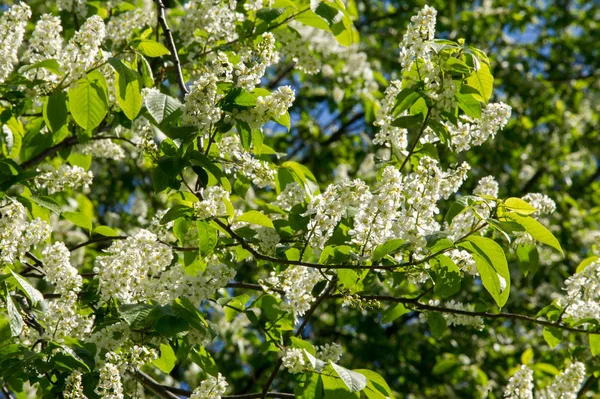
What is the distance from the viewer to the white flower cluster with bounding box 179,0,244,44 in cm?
424

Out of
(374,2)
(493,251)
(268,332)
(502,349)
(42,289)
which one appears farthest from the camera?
(374,2)

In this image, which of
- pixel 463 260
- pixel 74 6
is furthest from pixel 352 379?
Answer: pixel 74 6

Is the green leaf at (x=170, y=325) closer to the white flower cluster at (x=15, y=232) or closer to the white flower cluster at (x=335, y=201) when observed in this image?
the white flower cluster at (x=335, y=201)

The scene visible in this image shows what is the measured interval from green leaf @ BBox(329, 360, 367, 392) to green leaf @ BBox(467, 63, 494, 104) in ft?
3.93

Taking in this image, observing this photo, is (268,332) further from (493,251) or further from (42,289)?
(42,289)

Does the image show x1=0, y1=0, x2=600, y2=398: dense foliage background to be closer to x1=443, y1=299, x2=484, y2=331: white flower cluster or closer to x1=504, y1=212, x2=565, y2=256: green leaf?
x1=443, y1=299, x2=484, y2=331: white flower cluster

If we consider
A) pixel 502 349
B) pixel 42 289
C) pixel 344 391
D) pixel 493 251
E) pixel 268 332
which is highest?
pixel 493 251

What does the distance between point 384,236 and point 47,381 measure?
4.62ft

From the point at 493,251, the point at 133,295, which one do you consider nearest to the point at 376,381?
the point at 493,251

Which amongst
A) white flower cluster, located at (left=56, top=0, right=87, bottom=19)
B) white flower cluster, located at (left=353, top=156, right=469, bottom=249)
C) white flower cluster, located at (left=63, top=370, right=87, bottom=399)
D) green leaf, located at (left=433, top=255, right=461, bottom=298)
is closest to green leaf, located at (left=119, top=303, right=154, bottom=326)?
white flower cluster, located at (left=63, top=370, right=87, bottom=399)

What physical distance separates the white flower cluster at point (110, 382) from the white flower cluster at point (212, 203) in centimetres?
65

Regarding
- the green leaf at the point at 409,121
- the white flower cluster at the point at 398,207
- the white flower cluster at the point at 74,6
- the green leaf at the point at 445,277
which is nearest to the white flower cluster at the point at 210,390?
the white flower cluster at the point at 398,207

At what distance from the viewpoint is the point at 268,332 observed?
3.52 metres

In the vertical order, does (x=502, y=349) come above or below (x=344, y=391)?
below
